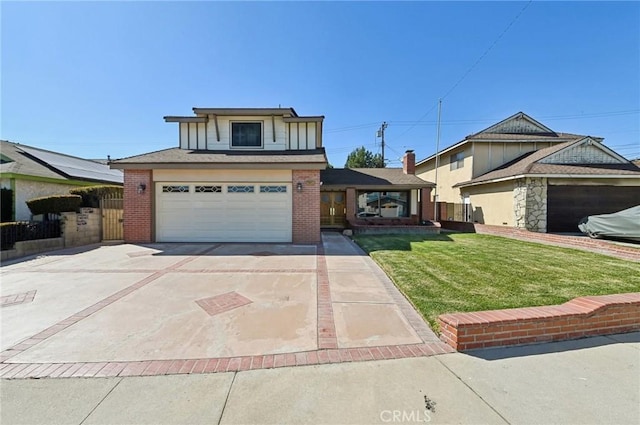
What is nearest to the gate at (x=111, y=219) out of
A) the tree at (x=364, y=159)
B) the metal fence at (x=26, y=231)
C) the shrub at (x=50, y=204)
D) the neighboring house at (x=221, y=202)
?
the neighboring house at (x=221, y=202)

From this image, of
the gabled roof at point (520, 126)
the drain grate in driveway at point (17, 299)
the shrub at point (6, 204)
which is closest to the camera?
the drain grate in driveway at point (17, 299)

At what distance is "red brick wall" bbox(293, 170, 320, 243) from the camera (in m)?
10.2

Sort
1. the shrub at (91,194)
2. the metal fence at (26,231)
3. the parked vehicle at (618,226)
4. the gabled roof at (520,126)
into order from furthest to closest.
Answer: the gabled roof at (520,126), the shrub at (91,194), the parked vehicle at (618,226), the metal fence at (26,231)

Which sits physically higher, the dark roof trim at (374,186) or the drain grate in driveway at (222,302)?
the dark roof trim at (374,186)

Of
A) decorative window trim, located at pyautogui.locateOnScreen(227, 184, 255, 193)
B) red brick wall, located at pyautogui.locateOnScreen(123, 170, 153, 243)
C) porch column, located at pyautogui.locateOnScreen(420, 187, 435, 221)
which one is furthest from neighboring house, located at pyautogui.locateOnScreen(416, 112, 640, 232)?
red brick wall, located at pyautogui.locateOnScreen(123, 170, 153, 243)

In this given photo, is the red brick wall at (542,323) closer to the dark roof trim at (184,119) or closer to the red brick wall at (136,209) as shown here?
the red brick wall at (136,209)

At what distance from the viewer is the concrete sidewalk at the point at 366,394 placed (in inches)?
Result: 82.7

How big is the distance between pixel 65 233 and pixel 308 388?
1121cm

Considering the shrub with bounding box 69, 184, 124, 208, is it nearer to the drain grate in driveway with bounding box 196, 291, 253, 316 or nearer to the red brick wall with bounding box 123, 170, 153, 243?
the red brick wall with bounding box 123, 170, 153, 243

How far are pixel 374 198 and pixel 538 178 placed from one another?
806 cm

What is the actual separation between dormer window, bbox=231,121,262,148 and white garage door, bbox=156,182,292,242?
11.2ft

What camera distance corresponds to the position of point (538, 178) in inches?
474

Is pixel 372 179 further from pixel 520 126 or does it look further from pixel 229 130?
pixel 520 126

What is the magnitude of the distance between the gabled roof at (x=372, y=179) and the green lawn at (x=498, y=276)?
24.0 feet
